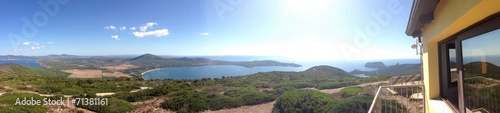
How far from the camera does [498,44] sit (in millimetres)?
1290

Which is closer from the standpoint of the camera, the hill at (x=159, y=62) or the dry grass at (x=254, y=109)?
the dry grass at (x=254, y=109)

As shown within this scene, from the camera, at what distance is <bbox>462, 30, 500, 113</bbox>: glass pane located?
140 cm

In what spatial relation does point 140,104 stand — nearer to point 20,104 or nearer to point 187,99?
point 187,99

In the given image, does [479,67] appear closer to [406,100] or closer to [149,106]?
[406,100]

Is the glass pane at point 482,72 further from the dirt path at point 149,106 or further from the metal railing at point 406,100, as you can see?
the dirt path at point 149,106

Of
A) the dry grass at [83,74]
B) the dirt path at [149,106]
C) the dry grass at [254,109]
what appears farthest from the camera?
the dry grass at [83,74]

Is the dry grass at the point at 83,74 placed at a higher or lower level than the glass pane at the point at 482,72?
lower

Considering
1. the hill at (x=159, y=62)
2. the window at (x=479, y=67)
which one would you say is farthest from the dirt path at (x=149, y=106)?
the hill at (x=159, y=62)

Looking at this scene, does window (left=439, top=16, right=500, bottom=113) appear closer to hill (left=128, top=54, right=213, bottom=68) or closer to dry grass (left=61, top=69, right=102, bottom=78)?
dry grass (left=61, top=69, right=102, bottom=78)

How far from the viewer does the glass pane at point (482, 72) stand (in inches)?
55.0

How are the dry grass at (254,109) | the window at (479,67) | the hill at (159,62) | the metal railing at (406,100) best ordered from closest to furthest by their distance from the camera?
the window at (479,67)
the metal railing at (406,100)
the dry grass at (254,109)
the hill at (159,62)

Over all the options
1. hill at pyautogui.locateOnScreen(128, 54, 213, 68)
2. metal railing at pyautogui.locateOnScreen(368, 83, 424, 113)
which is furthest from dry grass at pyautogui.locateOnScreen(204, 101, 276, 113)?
hill at pyautogui.locateOnScreen(128, 54, 213, 68)

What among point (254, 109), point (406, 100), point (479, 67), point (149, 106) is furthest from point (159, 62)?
point (479, 67)

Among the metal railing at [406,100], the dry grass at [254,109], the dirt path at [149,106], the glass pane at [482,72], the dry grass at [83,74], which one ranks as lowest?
the dry grass at [254,109]
